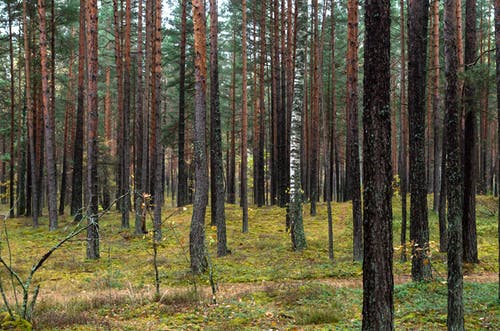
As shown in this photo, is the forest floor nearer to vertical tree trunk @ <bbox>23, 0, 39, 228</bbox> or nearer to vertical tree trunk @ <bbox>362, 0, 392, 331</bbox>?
vertical tree trunk @ <bbox>362, 0, 392, 331</bbox>

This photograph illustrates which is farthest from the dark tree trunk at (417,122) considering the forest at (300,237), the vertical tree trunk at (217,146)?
the vertical tree trunk at (217,146)

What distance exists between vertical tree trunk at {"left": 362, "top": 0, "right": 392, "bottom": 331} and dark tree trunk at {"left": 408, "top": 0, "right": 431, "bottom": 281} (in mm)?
4608

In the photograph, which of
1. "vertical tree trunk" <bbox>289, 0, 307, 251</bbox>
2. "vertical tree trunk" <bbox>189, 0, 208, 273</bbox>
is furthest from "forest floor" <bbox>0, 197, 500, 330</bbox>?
"vertical tree trunk" <bbox>289, 0, 307, 251</bbox>

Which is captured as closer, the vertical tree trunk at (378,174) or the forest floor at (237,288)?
the vertical tree trunk at (378,174)

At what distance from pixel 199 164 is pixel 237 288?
3.48m

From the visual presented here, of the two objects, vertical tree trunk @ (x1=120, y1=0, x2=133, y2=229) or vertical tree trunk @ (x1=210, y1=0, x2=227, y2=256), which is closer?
vertical tree trunk @ (x1=210, y1=0, x2=227, y2=256)

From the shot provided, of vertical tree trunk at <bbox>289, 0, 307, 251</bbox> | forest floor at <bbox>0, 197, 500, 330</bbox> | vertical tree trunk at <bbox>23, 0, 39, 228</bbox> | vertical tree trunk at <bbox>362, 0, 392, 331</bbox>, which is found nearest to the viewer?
vertical tree trunk at <bbox>362, 0, 392, 331</bbox>

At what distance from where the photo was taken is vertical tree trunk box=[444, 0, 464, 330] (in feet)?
20.9

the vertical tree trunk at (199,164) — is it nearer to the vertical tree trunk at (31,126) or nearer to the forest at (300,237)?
the forest at (300,237)

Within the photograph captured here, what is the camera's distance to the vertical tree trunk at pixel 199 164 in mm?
11070

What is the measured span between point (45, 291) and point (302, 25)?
13820 millimetres

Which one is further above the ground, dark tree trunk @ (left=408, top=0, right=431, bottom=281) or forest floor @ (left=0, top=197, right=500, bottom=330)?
dark tree trunk @ (left=408, top=0, right=431, bottom=281)

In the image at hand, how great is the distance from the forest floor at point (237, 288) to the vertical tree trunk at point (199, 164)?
0.46 m

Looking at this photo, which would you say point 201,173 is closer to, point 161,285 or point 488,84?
point 161,285
